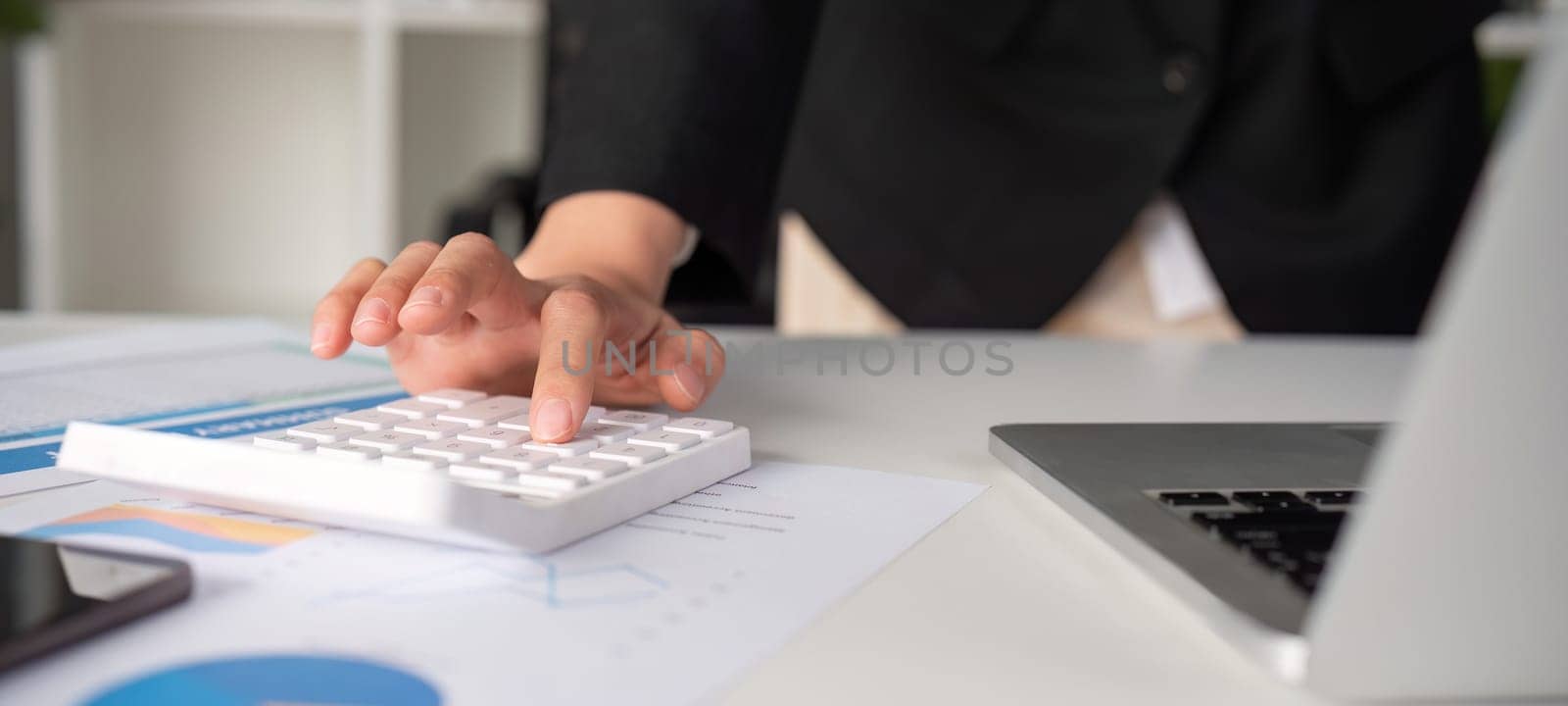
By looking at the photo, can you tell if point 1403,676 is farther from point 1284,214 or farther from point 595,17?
point 1284,214

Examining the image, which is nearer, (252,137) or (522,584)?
(522,584)

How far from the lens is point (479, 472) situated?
35 cm

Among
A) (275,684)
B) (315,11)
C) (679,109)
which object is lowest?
(275,684)

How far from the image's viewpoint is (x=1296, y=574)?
0.26 metres

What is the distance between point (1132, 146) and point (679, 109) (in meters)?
0.48

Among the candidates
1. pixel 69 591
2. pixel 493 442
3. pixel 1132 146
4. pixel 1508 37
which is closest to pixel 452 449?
pixel 493 442

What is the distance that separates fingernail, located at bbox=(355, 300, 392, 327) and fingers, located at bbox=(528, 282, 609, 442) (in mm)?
60

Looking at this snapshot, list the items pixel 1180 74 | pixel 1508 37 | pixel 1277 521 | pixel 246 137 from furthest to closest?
pixel 246 137 < pixel 1508 37 < pixel 1180 74 < pixel 1277 521

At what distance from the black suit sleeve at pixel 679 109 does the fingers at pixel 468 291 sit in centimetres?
22

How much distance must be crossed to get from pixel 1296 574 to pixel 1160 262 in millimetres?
950

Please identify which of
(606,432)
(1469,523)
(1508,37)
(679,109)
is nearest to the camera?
(1469,523)

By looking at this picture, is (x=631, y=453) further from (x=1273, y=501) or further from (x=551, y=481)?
(x=1273, y=501)

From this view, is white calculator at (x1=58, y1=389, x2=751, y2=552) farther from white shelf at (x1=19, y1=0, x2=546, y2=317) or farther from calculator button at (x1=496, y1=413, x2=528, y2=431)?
white shelf at (x1=19, y1=0, x2=546, y2=317)

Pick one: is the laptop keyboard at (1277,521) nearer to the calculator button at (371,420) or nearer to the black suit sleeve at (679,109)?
the calculator button at (371,420)
